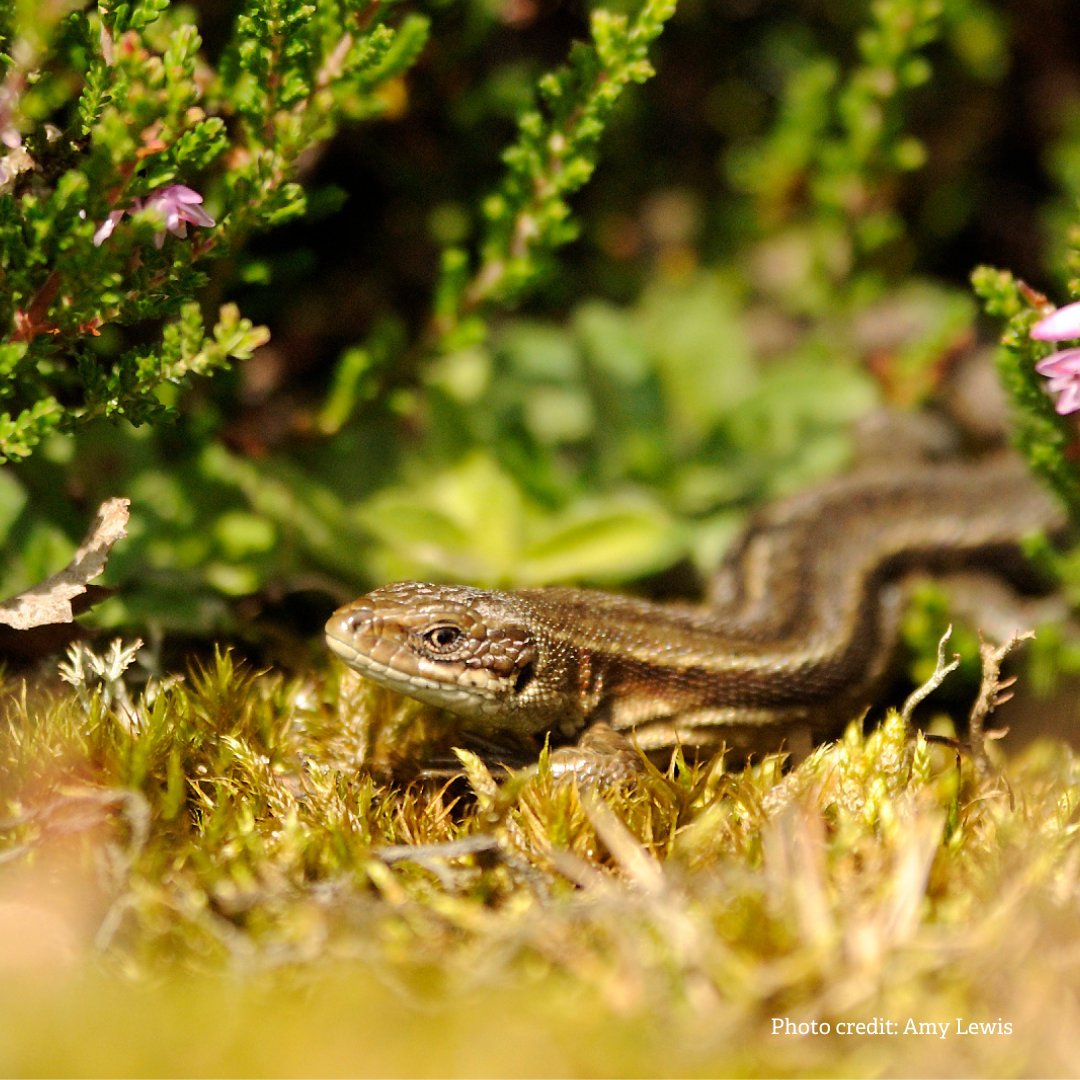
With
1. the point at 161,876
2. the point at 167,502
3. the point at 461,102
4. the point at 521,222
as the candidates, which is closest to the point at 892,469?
the point at 521,222

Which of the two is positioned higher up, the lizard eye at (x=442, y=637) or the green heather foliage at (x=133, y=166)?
the green heather foliage at (x=133, y=166)

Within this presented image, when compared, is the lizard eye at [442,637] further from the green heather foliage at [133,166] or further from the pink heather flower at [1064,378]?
the pink heather flower at [1064,378]

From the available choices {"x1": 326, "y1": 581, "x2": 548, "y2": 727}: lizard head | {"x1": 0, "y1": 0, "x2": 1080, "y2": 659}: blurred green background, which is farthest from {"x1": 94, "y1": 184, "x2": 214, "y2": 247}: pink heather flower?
{"x1": 326, "y1": 581, "x2": 548, "y2": 727}: lizard head

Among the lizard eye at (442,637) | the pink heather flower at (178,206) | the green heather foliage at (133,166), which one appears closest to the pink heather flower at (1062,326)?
the lizard eye at (442,637)

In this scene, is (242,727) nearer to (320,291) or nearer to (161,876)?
(161,876)

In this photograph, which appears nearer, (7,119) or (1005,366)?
(7,119)
